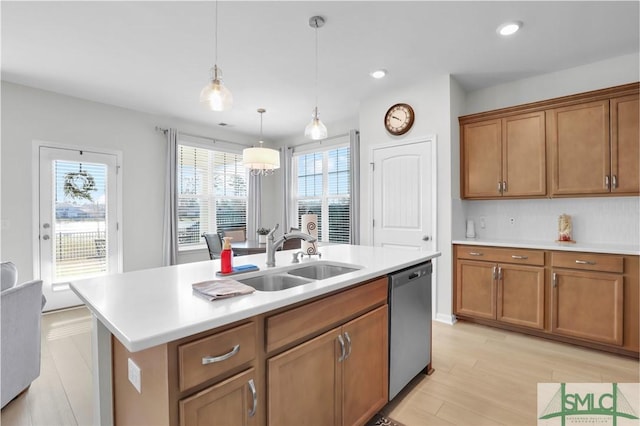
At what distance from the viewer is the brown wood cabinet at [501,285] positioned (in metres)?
3.01

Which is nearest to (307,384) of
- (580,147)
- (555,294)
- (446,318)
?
(446,318)

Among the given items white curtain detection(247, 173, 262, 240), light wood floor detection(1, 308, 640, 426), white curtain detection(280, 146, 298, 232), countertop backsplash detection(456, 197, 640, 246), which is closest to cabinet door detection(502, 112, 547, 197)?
countertop backsplash detection(456, 197, 640, 246)

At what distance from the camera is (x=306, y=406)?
138cm

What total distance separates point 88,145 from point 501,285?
532 cm

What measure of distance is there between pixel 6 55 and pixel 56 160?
4.28 feet

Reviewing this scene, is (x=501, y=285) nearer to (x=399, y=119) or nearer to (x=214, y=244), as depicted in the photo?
(x=399, y=119)

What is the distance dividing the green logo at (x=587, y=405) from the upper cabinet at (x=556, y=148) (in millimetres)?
1761

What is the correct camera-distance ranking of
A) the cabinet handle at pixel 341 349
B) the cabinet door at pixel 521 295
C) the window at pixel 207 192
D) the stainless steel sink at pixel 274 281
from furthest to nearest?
the window at pixel 207 192 < the cabinet door at pixel 521 295 < the stainless steel sink at pixel 274 281 < the cabinet handle at pixel 341 349

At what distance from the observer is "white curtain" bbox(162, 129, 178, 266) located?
4.72 meters

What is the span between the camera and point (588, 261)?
2.74 m

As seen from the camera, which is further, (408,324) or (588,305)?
(588,305)

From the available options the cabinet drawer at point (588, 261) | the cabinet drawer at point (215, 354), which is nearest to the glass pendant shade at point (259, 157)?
the cabinet drawer at point (215, 354)

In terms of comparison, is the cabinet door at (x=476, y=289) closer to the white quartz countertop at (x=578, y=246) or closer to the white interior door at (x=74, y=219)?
the white quartz countertop at (x=578, y=246)

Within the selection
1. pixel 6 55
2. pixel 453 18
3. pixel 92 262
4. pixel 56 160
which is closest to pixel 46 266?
pixel 92 262
